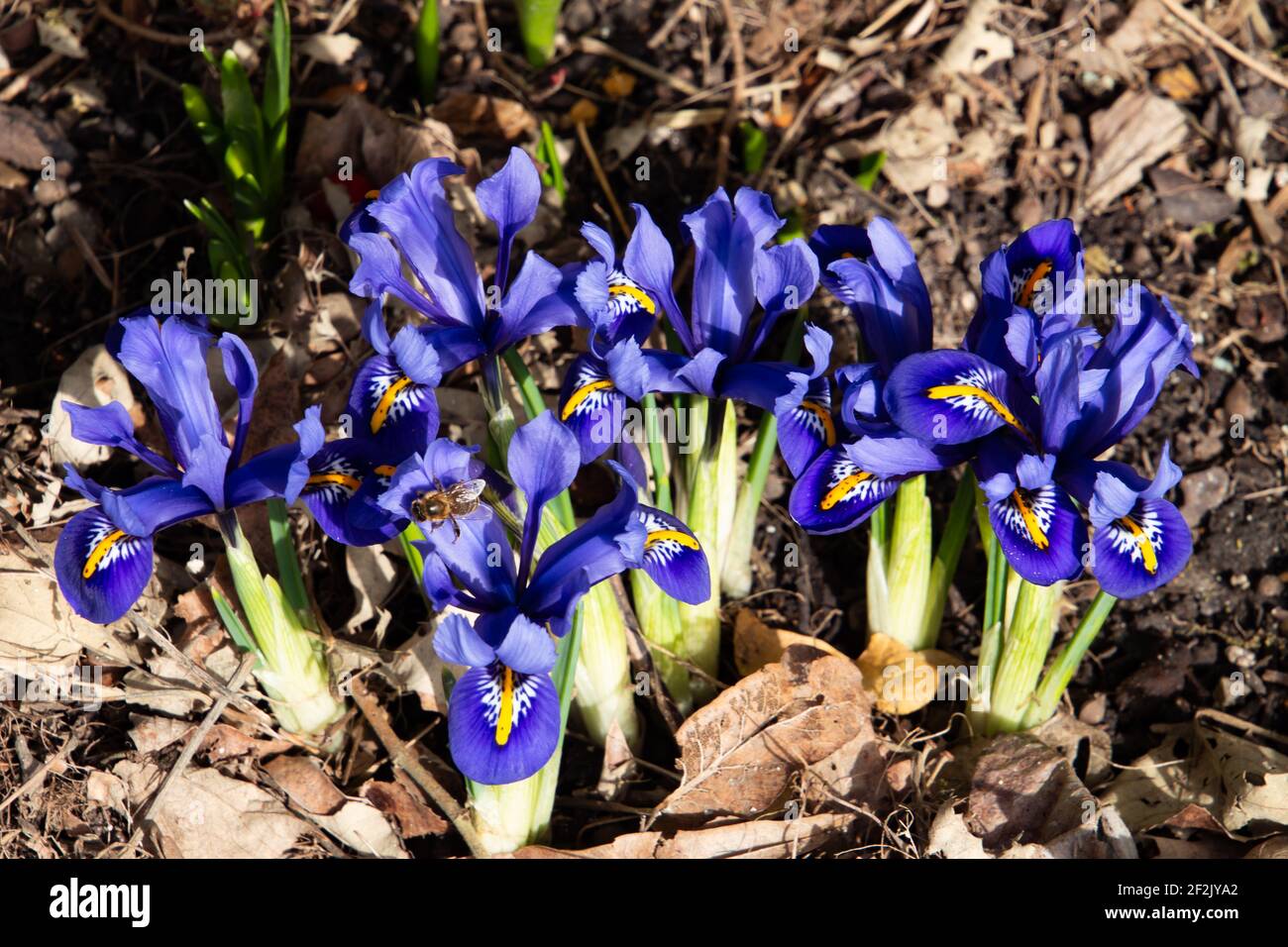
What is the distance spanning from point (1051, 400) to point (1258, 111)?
2.68m

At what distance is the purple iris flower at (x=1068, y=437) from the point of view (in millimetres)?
2861

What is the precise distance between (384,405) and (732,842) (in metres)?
1.53

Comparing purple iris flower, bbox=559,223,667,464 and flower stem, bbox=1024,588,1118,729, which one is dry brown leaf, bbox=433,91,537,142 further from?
flower stem, bbox=1024,588,1118,729

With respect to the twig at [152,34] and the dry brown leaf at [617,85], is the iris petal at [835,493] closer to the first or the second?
the dry brown leaf at [617,85]

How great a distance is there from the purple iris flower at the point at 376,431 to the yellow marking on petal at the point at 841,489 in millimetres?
1056

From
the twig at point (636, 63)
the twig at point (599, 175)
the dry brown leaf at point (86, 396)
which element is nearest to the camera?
the dry brown leaf at point (86, 396)

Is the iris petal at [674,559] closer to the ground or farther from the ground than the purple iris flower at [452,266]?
closer to the ground

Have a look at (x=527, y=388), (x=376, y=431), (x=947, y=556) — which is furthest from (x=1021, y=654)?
(x=376, y=431)

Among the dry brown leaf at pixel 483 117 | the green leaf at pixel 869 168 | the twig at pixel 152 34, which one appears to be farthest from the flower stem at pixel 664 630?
the twig at pixel 152 34

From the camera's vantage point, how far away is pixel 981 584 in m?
3.90

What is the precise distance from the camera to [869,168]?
4.33 metres

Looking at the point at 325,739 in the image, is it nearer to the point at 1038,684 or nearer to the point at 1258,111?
the point at 1038,684

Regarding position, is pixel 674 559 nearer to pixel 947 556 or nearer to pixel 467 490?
pixel 467 490

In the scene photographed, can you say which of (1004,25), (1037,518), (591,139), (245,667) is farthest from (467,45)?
(1037,518)
